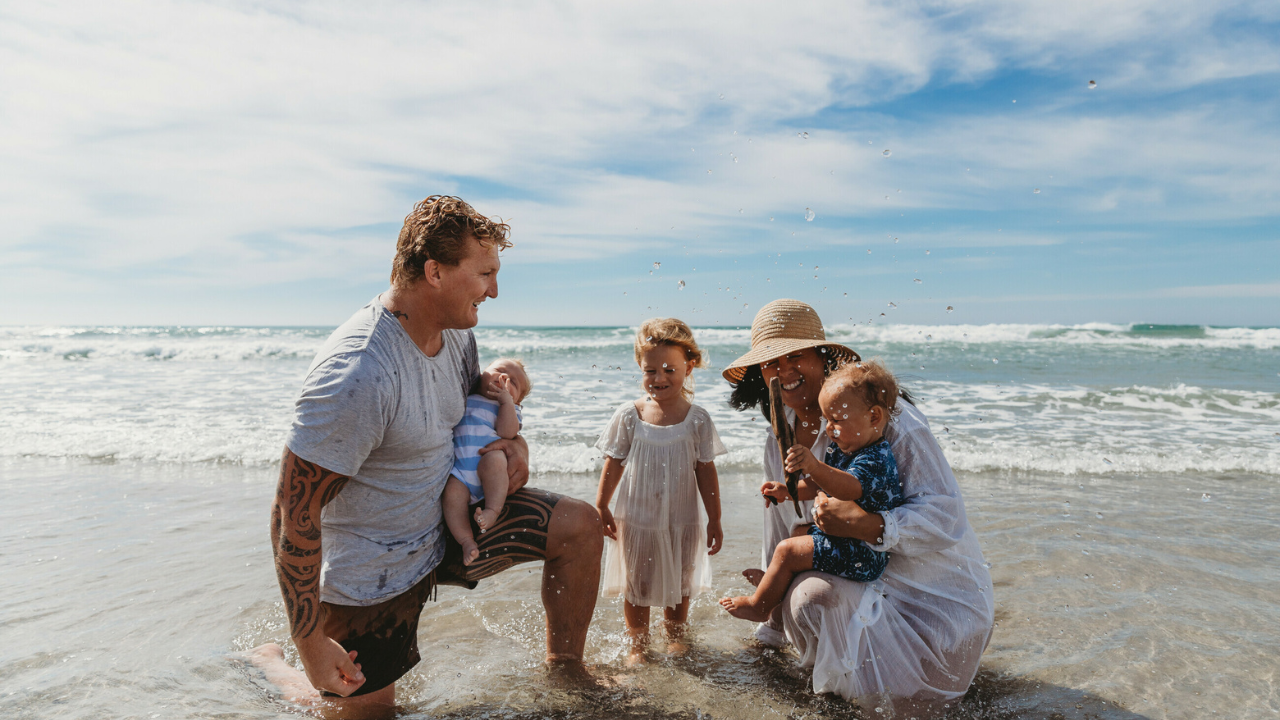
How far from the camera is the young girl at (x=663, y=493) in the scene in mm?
4074

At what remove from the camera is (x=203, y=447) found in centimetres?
879

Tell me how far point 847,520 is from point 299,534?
7.05 ft

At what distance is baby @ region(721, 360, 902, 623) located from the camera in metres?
2.90

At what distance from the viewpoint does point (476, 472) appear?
10.9 ft

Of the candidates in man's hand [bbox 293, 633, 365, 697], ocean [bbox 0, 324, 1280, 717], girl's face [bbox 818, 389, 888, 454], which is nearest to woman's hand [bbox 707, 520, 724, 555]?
ocean [bbox 0, 324, 1280, 717]

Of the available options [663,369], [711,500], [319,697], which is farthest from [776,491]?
[319,697]

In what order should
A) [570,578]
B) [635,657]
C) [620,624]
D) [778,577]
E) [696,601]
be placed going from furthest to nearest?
[696,601] → [620,624] → [635,657] → [570,578] → [778,577]

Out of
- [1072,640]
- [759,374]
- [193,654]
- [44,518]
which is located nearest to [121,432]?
[44,518]

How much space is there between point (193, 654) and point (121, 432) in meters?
7.56

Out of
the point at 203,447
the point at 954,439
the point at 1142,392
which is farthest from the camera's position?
the point at 1142,392

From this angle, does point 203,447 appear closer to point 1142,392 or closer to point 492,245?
point 492,245

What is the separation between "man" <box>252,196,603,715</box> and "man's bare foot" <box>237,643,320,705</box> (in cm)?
1

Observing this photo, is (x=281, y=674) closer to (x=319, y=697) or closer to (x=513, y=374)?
(x=319, y=697)

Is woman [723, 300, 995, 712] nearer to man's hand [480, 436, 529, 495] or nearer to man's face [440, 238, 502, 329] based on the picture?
man's hand [480, 436, 529, 495]
